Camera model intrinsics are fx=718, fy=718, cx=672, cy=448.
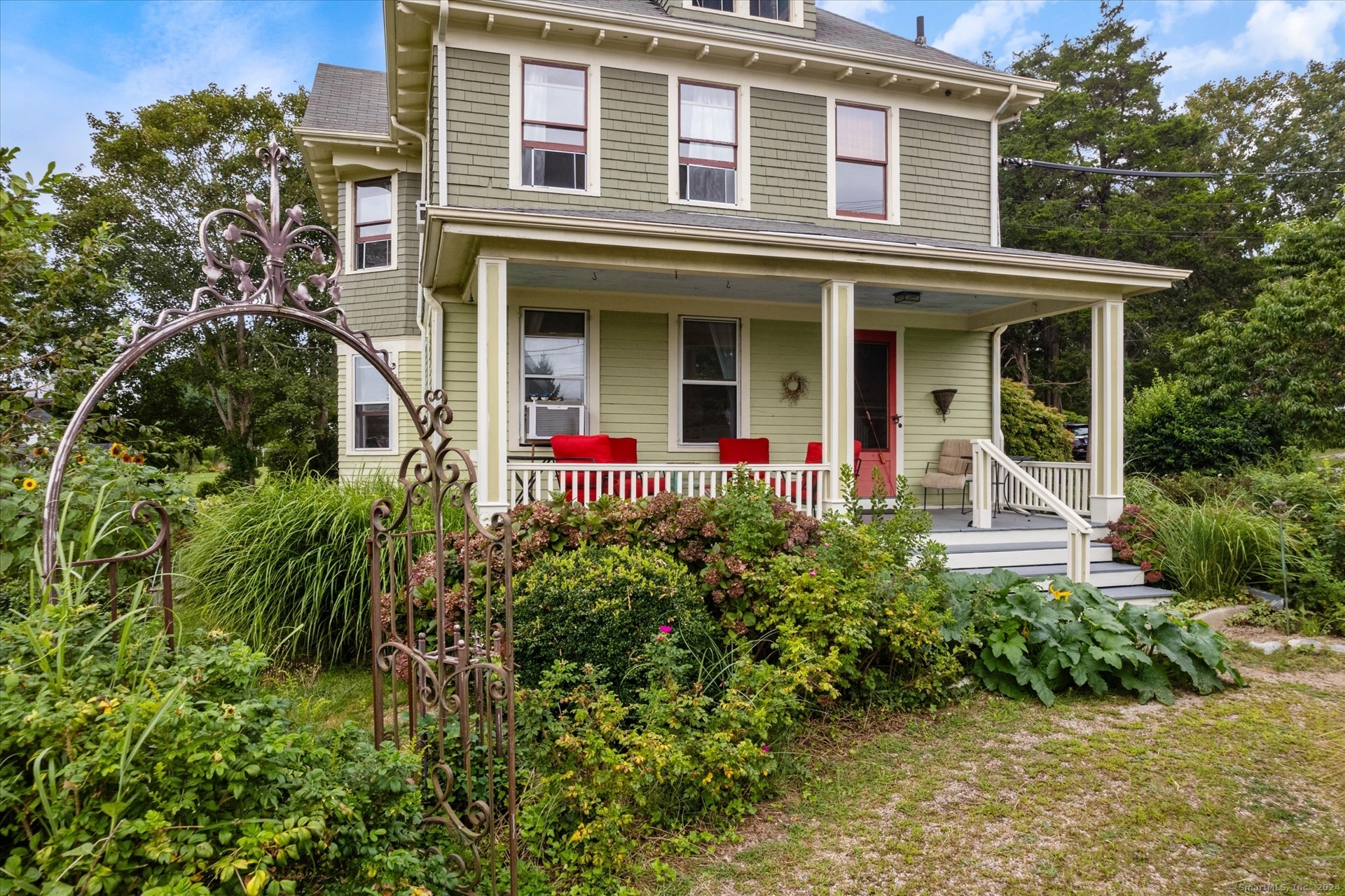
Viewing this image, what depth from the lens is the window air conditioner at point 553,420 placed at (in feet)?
28.5

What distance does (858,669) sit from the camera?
4.63m

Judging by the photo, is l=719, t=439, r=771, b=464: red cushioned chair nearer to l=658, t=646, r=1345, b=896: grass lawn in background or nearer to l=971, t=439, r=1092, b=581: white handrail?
l=971, t=439, r=1092, b=581: white handrail

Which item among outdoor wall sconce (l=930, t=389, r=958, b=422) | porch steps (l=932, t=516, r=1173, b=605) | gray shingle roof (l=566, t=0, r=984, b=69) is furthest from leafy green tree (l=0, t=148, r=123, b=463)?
outdoor wall sconce (l=930, t=389, r=958, b=422)

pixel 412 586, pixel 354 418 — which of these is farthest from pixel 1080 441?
pixel 412 586

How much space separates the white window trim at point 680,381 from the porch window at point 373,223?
5635mm

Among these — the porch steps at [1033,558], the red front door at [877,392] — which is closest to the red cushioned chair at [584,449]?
the porch steps at [1033,558]

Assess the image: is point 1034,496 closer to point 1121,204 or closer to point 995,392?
point 995,392

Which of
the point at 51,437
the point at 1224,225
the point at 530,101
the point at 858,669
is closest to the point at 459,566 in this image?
the point at 51,437

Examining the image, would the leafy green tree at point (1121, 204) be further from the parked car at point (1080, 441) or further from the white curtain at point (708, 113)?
the white curtain at point (708, 113)

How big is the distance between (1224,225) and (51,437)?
35.6 m

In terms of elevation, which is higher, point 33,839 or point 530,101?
point 530,101

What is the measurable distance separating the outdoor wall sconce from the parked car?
31.1ft

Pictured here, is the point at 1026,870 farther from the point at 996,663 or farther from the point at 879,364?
the point at 879,364

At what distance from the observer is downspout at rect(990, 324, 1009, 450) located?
1039 centimetres
